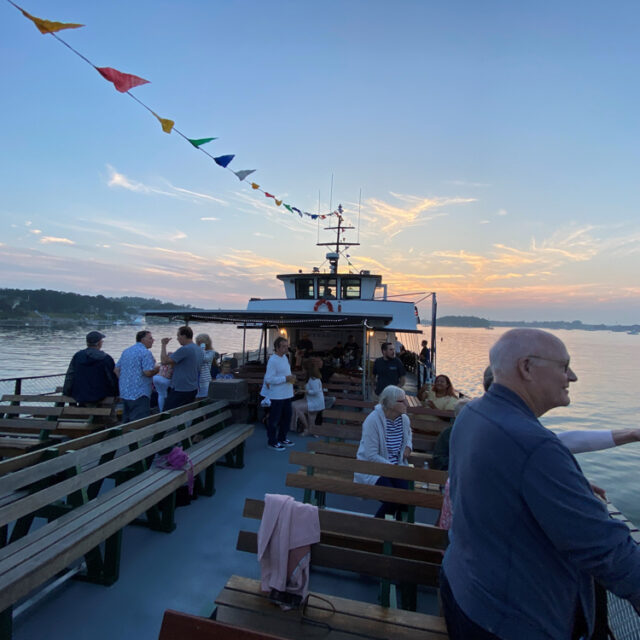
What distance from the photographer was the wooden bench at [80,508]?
2436 mm

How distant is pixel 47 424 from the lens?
4.78m

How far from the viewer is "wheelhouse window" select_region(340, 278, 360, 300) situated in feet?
58.7

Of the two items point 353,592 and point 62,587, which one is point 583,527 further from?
point 62,587

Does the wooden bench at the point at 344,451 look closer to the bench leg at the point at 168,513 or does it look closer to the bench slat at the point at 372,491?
the bench slat at the point at 372,491

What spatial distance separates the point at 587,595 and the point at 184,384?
5363 mm

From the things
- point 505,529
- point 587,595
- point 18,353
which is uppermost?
point 505,529

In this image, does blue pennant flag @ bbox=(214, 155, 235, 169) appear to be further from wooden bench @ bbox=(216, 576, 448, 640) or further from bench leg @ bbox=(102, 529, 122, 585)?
wooden bench @ bbox=(216, 576, 448, 640)

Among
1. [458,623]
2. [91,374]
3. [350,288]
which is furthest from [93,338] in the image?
[350,288]

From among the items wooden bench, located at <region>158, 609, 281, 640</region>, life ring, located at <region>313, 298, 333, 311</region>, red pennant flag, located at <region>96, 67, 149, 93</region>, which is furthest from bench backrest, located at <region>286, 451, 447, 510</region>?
life ring, located at <region>313, 298, 333, 311</region>

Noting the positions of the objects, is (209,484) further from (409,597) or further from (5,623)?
(409,597)

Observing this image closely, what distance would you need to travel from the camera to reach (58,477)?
400 centimetres

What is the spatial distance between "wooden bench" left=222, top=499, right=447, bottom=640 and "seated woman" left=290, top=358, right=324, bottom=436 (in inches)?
178

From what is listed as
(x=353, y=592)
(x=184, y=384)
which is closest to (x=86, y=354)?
(x=184, y=384)

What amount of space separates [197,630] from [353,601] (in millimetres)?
1120
